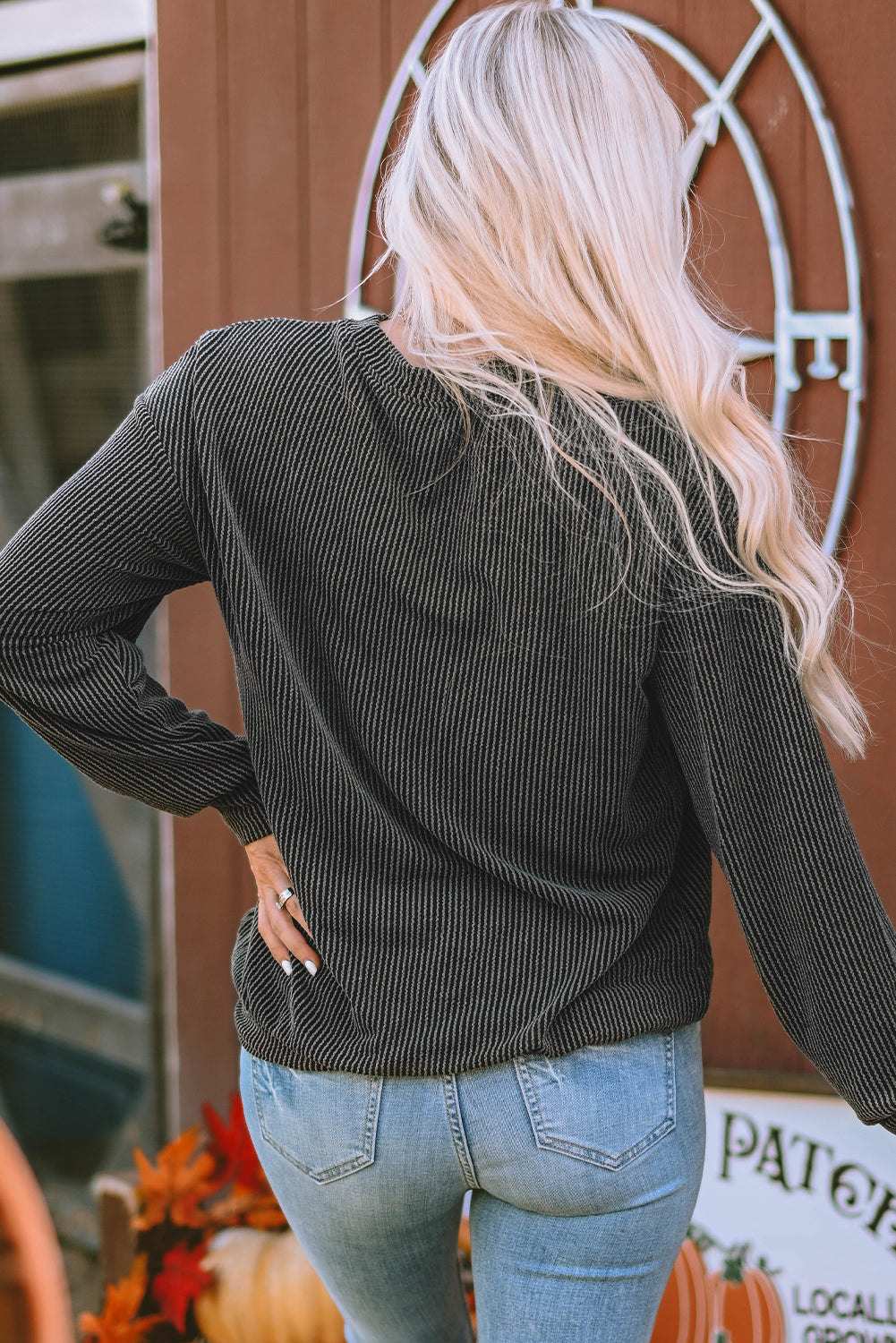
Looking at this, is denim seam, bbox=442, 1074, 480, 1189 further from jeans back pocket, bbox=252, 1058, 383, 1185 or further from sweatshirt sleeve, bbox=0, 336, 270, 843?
sweatshirt sleeve, bbox=0, 336, 270, 843

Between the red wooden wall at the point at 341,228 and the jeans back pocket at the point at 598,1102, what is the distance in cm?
101

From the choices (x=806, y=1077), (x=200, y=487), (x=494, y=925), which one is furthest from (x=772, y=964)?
(x=806, y=1077)

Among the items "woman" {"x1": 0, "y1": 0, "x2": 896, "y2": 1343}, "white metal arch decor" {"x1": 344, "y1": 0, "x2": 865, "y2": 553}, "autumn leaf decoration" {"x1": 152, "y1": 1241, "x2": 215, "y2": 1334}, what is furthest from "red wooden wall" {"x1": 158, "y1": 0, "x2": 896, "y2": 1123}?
"woman" {"x1": 0, "y1": 0, "x2": 896, "y2": 1343}

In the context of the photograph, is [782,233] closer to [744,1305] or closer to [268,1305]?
Result: [744,1305]

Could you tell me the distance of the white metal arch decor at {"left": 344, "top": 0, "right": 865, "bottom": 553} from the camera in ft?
5.89

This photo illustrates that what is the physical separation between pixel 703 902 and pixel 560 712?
0.24 metres

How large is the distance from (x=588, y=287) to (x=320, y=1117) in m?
0.66

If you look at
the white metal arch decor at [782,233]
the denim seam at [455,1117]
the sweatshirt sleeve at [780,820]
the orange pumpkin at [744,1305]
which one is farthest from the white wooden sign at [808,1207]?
the denim seam at [455,1117]

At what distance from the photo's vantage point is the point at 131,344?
245 centimetres

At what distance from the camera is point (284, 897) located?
1.11 m

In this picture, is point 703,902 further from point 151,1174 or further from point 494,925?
point 151,1174

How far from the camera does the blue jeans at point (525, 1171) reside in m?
0.94

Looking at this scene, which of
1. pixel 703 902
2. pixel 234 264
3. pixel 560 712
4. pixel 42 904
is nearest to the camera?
pixel 560 712

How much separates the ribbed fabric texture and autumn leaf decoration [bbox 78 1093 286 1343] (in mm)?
1196
